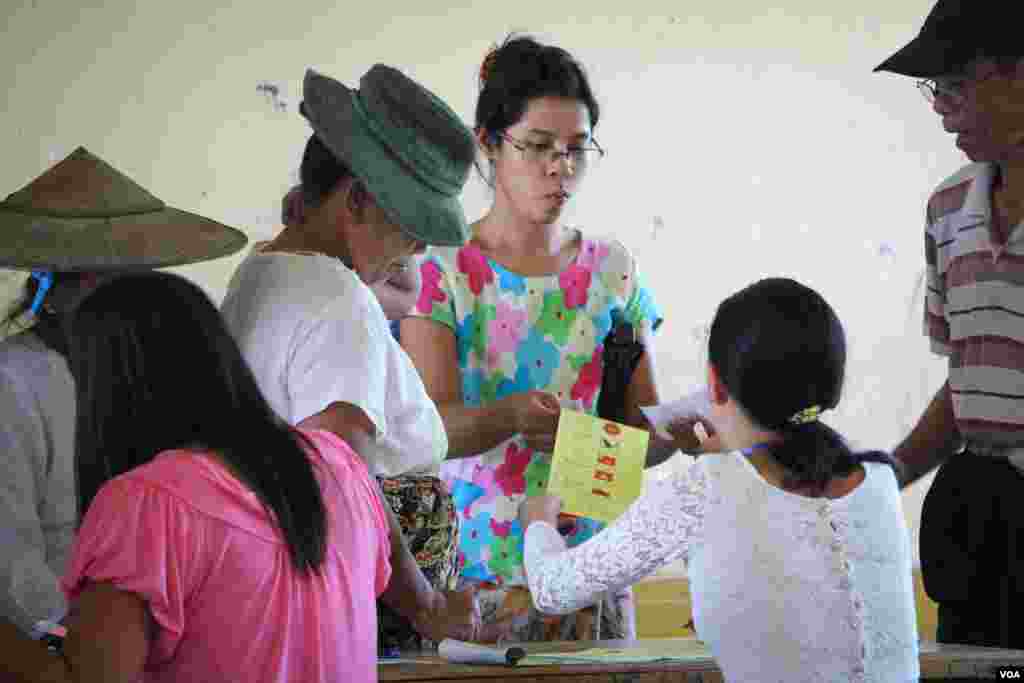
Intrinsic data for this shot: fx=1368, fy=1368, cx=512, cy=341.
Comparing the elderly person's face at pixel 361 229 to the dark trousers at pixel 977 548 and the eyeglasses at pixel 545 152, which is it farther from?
the dark trousers at pixel 977 548

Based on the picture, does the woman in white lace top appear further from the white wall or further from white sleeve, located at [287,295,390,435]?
the white wall

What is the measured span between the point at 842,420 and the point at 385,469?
Result: 3034 mm

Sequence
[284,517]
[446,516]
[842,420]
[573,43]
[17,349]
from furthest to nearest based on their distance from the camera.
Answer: [842,420] < [573,43] < [446,516] < [17,349] < [284,517]

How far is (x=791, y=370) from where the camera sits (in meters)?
2.13

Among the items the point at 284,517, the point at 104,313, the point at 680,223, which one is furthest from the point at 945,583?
the point at 680,223

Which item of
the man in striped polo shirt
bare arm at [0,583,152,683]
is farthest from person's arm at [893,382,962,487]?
bare arm at [0,583,152,683]

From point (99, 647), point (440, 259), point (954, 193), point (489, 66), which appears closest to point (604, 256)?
point (440, 259)

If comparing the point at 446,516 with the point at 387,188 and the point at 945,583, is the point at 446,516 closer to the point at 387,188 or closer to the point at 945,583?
the point at 387,188

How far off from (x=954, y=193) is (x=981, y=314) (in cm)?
30

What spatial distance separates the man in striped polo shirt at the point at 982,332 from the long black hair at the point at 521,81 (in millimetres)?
650

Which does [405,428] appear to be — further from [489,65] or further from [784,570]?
[489,65]

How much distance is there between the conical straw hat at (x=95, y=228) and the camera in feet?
7.27

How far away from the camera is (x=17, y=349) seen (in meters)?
2.10

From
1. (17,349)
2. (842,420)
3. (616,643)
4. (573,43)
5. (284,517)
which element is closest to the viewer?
(284,517)
